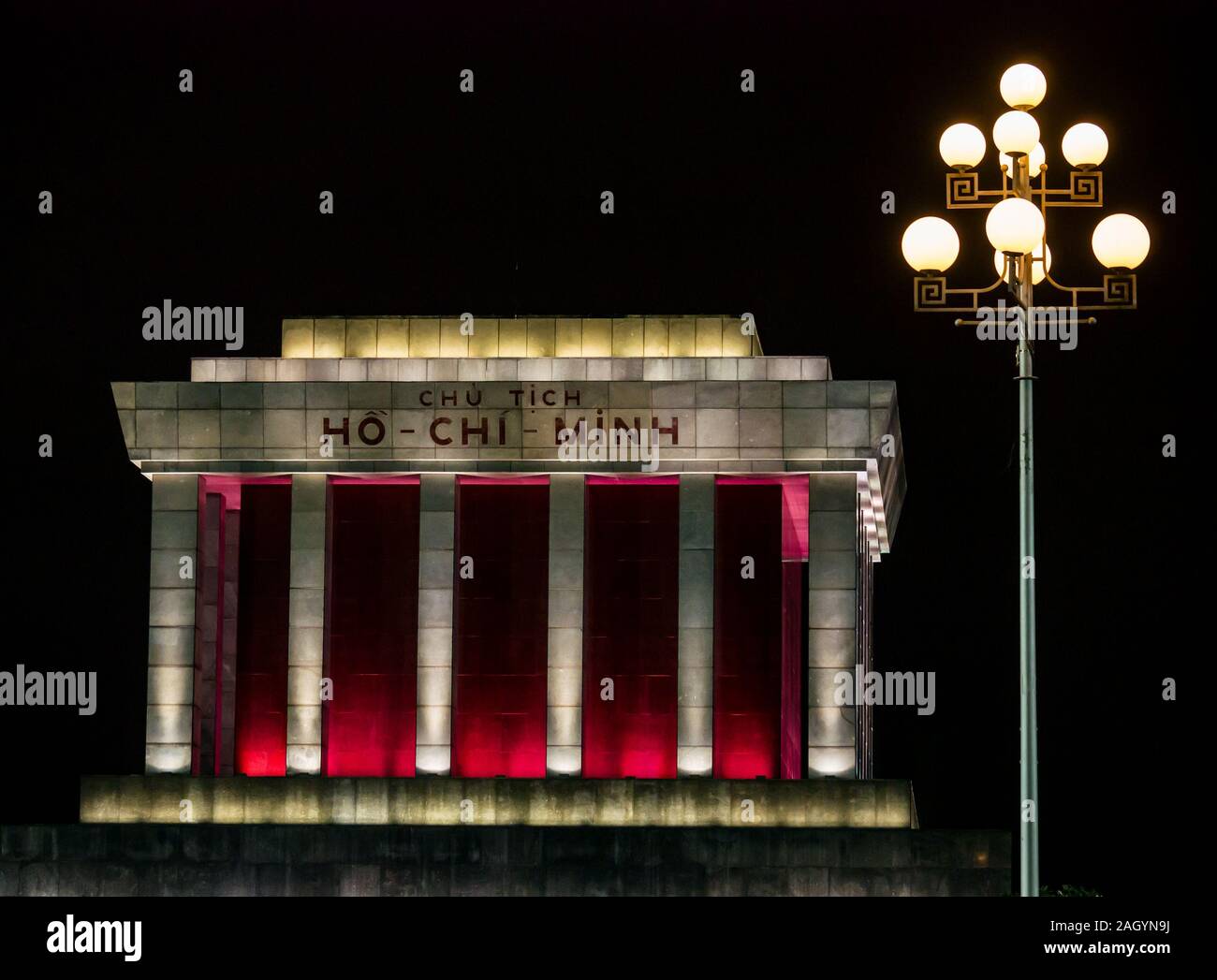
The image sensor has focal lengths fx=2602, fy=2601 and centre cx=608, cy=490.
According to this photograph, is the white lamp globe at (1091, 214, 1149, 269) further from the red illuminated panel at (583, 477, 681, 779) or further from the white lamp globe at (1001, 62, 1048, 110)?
the red illuminated panel at (583, 477, 681, 779)

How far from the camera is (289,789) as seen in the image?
171ft

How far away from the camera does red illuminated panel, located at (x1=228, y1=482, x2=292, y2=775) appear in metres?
54.8

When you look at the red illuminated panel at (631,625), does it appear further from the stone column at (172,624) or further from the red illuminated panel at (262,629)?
the stone column at (172,624)

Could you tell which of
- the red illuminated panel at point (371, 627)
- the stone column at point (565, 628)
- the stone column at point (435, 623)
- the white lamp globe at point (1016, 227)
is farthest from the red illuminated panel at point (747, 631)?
the white lamp globe at point (1016, 227)

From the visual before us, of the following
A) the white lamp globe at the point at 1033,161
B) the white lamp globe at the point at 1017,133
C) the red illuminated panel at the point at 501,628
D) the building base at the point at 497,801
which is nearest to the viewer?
the white lamp globe at the point at 1017,133

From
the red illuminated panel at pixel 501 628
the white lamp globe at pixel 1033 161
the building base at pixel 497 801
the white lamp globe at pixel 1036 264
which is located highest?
the white lamp globe at pixel 1033 161

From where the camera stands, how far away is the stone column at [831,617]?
53.0 metres

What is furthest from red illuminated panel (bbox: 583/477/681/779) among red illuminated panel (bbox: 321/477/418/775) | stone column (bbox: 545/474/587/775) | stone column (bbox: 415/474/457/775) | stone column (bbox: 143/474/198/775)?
stone column (bbox: 143/474/198/775)

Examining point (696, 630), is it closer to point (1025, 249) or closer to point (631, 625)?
point (631, 625)

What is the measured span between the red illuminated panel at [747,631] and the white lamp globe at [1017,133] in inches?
685

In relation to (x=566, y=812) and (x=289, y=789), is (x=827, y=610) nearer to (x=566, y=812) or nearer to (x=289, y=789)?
(x=566, y=812)

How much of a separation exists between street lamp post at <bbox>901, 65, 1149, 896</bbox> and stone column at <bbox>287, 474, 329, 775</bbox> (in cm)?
1831

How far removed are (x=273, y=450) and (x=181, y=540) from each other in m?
2.69
